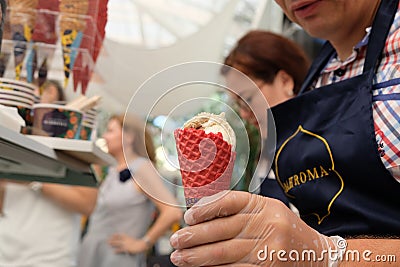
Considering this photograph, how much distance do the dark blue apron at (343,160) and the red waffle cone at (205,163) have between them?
1.32 feet

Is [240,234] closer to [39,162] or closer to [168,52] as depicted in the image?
[39,162]

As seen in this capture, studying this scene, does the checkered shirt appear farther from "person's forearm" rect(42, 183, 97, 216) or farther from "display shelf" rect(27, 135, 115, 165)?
"person's forearm" rect(42, 183, 97, 216)

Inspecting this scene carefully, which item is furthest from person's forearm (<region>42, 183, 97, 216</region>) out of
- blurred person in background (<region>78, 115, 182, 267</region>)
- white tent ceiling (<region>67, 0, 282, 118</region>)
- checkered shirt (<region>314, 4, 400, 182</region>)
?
checkered shirt (<region>314, 4, 400, 182</region>)

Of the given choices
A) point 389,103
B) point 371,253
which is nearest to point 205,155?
point 371,253

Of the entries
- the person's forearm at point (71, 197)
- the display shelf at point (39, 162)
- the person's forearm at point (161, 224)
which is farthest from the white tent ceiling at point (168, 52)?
the person's forearm at point (161, 224)

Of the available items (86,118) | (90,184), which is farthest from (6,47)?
(90,184)

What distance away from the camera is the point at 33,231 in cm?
191

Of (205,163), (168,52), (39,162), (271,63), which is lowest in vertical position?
(168,52)

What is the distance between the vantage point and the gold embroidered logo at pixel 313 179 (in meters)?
0.99

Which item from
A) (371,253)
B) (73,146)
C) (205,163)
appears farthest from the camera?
(73,146)

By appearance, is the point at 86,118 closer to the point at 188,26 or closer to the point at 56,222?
the point at 56,222

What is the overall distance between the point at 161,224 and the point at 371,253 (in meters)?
1.71

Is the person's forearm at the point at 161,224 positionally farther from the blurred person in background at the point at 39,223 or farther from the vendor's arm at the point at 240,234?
the vendor's arm at the point at 240,234

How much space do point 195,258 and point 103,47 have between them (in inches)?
36.7
